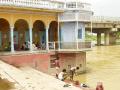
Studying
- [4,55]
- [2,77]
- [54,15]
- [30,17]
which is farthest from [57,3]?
[2,77]

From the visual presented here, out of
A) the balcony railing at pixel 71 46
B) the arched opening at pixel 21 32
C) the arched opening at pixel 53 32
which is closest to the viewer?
the balcony railing at pixel 71 46

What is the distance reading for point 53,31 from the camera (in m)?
27.6

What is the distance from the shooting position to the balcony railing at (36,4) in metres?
21.9

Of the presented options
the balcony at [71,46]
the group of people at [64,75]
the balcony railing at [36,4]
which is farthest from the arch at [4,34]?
the group of people at [64,75]

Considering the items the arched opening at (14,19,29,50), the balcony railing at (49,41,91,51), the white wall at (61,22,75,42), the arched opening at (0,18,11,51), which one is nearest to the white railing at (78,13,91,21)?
the white wall at (61,22,75,42)

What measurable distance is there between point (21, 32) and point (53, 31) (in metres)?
3.03

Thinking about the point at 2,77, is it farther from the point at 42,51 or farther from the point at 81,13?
the point at 81,13

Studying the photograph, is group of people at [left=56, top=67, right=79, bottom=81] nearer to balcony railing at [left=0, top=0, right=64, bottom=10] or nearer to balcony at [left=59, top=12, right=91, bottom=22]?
balcony at [left=59, top=12, right=91, bottom=22]

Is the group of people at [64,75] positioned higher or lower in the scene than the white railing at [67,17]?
lower

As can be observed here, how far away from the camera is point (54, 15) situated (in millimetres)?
25781

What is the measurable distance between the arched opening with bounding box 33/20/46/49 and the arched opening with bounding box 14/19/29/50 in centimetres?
96

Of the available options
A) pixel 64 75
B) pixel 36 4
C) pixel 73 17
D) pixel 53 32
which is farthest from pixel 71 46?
pixel 64 75

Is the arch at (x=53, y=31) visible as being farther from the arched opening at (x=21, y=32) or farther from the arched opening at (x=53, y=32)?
the arched opening at (x=21, y=32)

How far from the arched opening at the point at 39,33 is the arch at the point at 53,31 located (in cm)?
56
